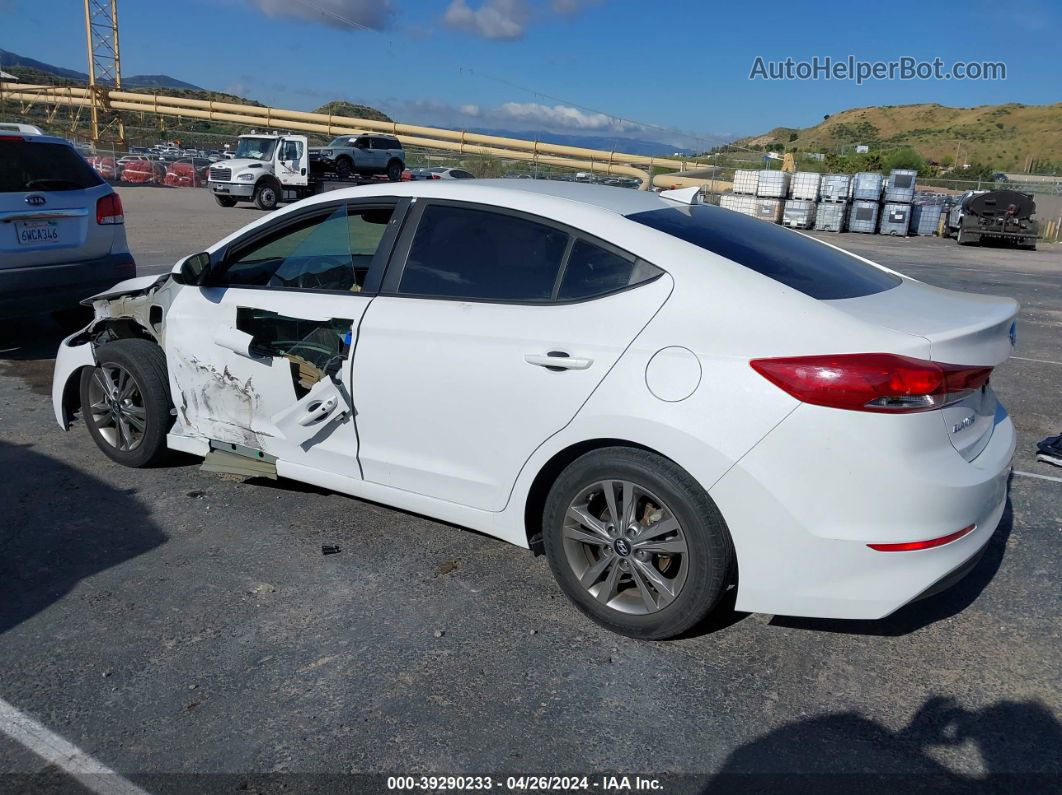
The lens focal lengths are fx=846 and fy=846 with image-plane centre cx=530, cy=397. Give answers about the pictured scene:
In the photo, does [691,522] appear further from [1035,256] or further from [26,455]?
[1035,256]

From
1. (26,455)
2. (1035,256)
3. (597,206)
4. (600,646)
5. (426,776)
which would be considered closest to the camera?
(426,776)

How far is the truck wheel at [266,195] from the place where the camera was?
28203mm

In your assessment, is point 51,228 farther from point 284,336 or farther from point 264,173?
point 264,173

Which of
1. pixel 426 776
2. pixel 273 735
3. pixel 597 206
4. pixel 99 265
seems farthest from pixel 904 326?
pixel 99 265

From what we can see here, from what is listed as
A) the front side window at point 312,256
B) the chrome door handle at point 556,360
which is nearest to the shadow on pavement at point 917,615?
the chrome door handle at point 556,360

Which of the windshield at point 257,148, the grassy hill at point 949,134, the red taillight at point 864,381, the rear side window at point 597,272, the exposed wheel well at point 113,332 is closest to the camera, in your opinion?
the red taillight at point 864,381

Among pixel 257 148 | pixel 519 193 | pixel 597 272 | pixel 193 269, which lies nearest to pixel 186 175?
pixel 257 148

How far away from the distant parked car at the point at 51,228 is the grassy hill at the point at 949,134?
231 feet

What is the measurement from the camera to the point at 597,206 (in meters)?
3.51

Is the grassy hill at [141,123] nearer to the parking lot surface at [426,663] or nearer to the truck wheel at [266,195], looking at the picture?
the truck wheel at [266,195]

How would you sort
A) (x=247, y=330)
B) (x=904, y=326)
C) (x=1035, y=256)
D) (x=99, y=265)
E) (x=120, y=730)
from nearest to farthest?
(x=120, y=730)
(x=904, y=326)
(x=247, y=330)
(x=99, y=265)
(x=1035, y=256)

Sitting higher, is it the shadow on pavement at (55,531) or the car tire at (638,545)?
the car tire at (638,545)

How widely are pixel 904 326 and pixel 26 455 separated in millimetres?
4858

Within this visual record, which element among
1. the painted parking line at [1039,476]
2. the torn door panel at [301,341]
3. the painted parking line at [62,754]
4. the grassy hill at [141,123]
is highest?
the grassy hill at [141,123]
